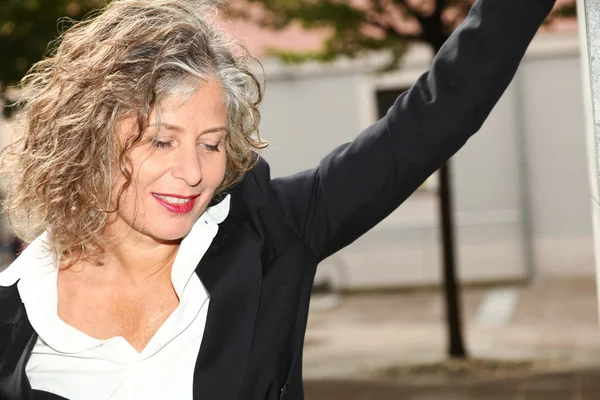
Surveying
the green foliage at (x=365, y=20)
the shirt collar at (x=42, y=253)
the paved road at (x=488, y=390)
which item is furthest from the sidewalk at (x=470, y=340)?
the shirt collar at (x=42, y=253)

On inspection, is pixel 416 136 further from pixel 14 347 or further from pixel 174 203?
pixel 14 347

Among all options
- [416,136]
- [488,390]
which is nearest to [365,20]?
[488,390]

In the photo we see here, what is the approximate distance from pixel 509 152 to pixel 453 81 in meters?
15.8

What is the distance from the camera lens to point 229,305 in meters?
2.20

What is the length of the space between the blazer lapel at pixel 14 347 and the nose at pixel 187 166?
47cm

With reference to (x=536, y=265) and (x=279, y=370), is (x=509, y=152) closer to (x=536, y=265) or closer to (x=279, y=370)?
(x=536, y=265)

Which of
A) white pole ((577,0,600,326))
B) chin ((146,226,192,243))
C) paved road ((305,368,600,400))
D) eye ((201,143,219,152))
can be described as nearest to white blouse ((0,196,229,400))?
chin ((146,226,192,243))

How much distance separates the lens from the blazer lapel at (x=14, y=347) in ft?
7.06

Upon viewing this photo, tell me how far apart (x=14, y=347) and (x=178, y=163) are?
53cm

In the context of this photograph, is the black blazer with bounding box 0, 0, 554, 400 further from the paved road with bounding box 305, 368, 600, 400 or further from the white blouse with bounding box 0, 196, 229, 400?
the paved road with bounding box 305, 368, 600, 400

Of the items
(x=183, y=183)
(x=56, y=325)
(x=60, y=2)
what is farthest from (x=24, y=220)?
(x=60, y=2)

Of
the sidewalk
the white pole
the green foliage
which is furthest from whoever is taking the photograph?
the green foliage

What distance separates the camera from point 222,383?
6.95 ft

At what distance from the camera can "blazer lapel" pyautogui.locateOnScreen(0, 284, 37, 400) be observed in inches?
84.7
